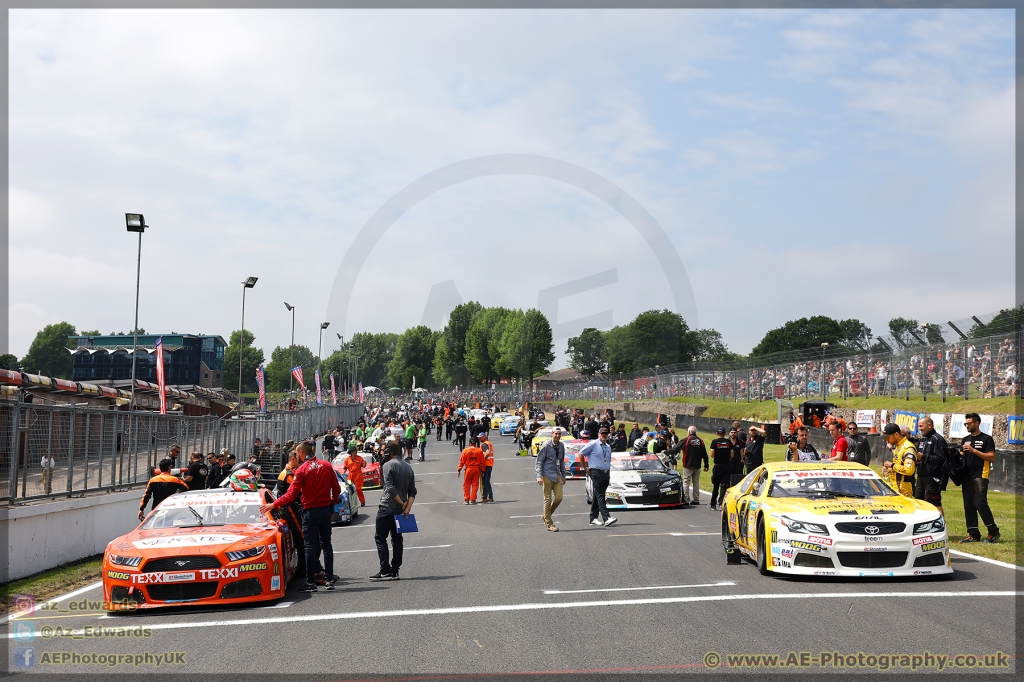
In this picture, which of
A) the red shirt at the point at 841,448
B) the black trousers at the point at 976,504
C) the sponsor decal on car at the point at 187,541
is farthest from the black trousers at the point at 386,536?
the red shirt at the point at 841,448

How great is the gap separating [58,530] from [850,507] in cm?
1078

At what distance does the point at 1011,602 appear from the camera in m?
8.29

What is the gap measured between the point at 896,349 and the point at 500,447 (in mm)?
23649

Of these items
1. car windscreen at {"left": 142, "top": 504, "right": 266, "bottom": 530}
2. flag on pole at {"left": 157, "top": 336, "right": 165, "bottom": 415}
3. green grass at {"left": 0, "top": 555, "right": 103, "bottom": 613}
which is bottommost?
green grass at {"left": 0, "top": 555, "right": 103, "bottom": 613}

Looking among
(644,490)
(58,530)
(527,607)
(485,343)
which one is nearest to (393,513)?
(527,607)

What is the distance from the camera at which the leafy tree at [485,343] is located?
138750mm

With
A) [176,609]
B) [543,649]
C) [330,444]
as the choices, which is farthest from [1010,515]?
[330,444]

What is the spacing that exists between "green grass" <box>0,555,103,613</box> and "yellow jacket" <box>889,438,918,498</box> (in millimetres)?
10657

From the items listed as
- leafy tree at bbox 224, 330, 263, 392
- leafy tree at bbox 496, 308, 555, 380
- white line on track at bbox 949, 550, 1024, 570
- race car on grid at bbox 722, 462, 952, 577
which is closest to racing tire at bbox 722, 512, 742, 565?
race car on grid at bbox 722, 462, 952, 577

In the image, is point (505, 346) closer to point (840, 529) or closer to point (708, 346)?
point (708, 346)

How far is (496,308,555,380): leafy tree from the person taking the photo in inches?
5010

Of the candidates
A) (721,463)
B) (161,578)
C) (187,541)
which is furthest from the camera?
(721,463)

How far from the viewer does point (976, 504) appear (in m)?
12.0

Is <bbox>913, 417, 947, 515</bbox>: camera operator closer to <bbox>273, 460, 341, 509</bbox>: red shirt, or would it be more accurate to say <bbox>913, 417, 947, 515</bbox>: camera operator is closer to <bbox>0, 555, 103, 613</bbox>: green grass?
<bbox>273, 460, 341, 509</bbox>: red shirt
